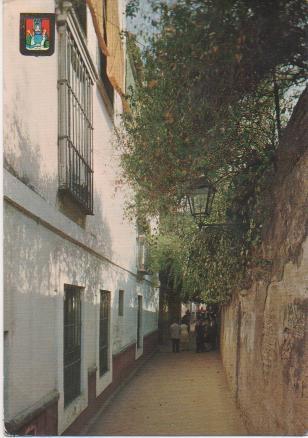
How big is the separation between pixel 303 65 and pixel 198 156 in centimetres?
119

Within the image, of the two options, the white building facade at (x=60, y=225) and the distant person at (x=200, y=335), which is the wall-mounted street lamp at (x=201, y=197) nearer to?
the white building facade at (x=60, y=225)

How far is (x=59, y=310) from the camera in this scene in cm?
506

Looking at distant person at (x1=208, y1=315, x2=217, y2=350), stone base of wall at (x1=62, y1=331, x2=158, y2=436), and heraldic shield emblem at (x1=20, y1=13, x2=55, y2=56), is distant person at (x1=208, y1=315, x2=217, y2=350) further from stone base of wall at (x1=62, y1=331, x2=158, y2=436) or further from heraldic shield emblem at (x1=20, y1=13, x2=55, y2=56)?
heraldic shield emblem at (x1=20, y1=13, x2=55, y2=56)

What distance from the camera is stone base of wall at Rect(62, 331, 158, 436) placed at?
4.51 m

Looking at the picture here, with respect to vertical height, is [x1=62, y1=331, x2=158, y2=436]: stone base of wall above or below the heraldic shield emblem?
below

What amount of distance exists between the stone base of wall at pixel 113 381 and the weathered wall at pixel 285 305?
4.65ft

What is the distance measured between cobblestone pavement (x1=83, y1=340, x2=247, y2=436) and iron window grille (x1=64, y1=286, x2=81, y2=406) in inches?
17.6

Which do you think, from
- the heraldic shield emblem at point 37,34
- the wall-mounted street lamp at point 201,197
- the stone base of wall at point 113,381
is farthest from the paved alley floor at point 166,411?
the heraldic shield emblem at point 37,34

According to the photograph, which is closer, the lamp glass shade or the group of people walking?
the lamp glass shade

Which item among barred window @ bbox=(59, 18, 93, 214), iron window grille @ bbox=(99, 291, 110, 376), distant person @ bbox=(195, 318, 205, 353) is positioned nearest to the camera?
barred window @ bbox=(59, 18, 93, 214)

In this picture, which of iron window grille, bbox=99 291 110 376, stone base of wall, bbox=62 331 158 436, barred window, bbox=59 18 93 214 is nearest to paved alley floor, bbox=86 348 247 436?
stone base of wall, bbox=62 331 158 436

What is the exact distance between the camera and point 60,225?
505cm

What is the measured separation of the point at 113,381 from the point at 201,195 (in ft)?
9.43

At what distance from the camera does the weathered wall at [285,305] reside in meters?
3.80
